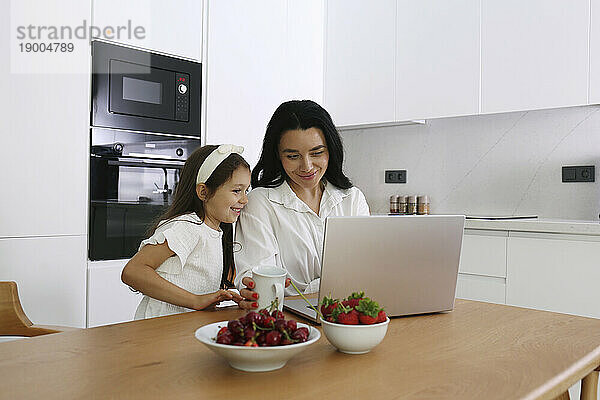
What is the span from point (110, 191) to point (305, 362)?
204cm

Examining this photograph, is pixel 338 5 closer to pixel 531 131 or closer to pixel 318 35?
pixel 318 35

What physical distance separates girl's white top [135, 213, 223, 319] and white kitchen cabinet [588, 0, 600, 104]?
1936 millimetres

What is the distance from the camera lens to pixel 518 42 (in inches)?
116

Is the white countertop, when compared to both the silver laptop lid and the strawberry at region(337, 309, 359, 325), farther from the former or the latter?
the strawberry at region(337, 309, 359, 325)

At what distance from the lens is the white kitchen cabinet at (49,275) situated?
2.44 m

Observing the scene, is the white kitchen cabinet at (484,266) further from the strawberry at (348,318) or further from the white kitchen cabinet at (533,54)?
the strawberry at (348,318)

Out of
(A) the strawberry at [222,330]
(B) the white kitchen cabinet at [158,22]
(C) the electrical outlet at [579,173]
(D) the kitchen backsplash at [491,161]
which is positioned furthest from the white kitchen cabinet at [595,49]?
(A) the strawberry at [222,330]

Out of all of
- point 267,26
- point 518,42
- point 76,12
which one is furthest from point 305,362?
point 267,26

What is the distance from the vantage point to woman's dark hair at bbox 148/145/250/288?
1.70 meters

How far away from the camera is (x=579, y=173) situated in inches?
119

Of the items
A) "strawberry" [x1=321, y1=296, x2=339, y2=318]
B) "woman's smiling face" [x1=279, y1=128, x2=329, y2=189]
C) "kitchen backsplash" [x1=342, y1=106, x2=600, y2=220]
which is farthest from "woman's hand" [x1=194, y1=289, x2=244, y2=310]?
"kitchen backsplash" [x1=342, y1=106, x2=600, y2=220]

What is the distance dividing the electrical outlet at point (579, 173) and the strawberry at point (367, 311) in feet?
7.83

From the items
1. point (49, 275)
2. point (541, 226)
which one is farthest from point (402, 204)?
point (49, 275)

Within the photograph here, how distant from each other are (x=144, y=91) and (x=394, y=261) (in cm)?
207
